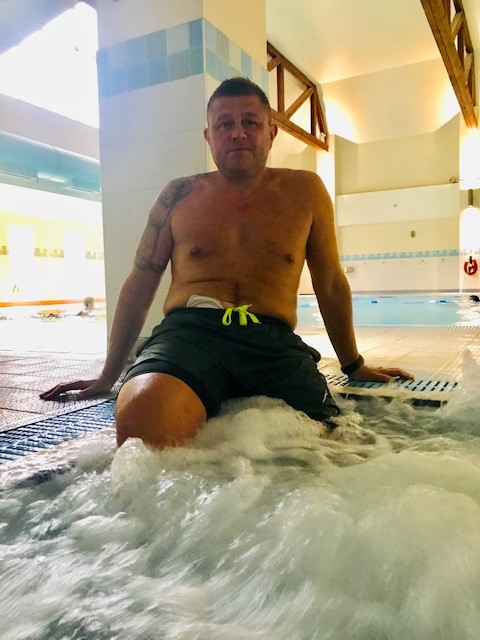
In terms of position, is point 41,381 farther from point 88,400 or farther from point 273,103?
point 273,103

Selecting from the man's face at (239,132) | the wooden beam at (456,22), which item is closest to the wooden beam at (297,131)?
the wooden beam at (456,22)

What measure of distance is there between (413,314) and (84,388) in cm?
571

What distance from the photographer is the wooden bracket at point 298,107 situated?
9.37m

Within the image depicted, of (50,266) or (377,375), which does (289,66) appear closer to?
(50,266)

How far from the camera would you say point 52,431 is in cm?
171

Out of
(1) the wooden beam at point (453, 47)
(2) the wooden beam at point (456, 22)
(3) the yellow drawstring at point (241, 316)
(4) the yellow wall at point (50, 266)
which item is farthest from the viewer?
(4) the yellow wall at point (50, 266)

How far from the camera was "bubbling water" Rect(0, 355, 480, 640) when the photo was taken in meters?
0.76

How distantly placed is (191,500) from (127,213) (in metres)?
2.16

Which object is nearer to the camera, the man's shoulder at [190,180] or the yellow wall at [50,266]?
the man's shoulder at [190,180]

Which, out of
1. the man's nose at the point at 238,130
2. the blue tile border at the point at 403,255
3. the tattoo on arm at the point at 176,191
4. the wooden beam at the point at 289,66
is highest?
the wooden beam at the point at 289,66

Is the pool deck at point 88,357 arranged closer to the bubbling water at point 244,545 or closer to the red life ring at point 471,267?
the bubbling water at point 244,545

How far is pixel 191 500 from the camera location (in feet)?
3.69

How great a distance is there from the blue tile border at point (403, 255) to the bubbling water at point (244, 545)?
11.0 m

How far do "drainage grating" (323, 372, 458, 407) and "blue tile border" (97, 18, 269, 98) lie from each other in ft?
5.86
